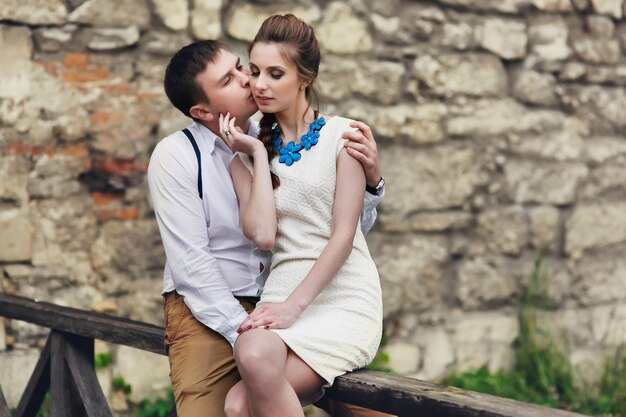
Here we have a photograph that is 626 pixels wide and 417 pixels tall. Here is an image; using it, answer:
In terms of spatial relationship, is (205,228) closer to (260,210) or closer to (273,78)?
(260,210)

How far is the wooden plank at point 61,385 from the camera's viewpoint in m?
3.24

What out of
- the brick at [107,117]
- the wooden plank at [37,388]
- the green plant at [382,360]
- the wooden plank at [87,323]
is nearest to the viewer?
the wooden plank at [87,323]

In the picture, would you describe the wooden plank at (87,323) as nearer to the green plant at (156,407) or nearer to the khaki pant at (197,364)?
the khaki pant at (197,364)

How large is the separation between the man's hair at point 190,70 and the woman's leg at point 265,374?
686mm

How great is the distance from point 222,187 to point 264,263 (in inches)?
8.9

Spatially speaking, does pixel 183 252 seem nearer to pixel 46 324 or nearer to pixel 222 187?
pixel 222 187

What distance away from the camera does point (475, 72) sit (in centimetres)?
464

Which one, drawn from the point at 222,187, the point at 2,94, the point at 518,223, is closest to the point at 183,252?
the point at 222,187

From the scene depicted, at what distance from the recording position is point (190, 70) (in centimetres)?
264

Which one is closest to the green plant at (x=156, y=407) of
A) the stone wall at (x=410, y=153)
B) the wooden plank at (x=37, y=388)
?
the stone wall at (x=410, y=153)

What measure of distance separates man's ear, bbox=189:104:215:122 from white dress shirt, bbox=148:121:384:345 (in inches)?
1.5

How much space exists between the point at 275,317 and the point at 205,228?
0.35 meters

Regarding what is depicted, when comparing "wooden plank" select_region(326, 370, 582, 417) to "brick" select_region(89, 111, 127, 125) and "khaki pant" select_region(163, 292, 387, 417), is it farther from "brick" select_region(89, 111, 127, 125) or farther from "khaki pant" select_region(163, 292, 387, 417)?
"brick" select_region(89, 111, 127, 125)

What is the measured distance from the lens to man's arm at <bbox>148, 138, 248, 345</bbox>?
8.35 feet
